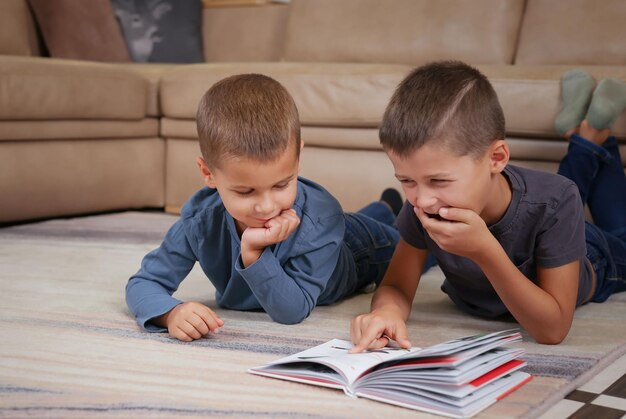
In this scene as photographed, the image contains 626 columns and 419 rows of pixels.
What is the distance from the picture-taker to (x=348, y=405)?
1094 mm

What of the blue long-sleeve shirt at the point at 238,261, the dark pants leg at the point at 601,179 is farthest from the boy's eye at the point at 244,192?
the dark pants leg at the point at 601,179

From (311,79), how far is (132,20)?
1357 millimetres

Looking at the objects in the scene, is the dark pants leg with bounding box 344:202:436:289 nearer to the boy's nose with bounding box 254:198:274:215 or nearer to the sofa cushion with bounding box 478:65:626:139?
the boy's nose with bounding box 254:198:274:215

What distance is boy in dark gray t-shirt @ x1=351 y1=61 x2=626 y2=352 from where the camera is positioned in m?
1.27

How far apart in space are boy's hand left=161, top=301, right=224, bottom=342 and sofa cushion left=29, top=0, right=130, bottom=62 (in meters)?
2.34

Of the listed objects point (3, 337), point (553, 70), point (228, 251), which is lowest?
point (3, 337)

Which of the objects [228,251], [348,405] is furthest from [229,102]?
[348,405]

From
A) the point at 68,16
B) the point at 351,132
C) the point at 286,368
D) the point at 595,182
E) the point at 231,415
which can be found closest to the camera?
the point at 231,415

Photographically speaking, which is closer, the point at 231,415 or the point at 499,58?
the point at 231,415

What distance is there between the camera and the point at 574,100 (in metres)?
2.16

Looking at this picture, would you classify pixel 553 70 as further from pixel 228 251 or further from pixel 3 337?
pixel 3 337

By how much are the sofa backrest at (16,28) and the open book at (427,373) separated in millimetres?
2513

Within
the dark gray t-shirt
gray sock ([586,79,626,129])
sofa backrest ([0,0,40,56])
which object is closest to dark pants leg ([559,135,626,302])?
gray sock ([586,79,626,129])

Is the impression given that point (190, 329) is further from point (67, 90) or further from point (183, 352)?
point (67, 90)
